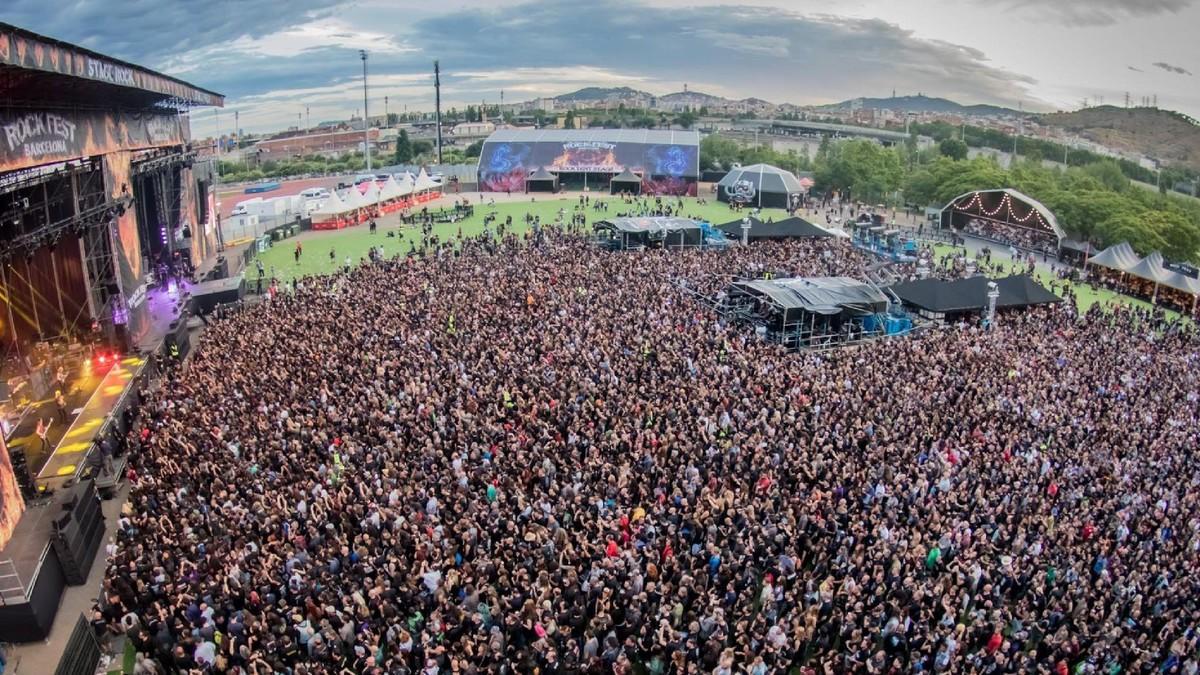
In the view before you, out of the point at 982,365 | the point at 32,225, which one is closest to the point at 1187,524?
the point at 982,365

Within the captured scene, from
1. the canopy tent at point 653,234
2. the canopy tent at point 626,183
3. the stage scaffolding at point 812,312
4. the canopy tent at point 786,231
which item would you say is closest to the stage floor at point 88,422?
the stage scaffolding at point 812,312

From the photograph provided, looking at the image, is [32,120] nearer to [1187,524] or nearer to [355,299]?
[355,299]

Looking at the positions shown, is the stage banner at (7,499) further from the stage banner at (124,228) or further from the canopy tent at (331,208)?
the canopy tent at (331,208)

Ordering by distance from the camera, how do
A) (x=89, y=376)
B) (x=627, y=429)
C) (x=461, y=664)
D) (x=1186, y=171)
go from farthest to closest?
1. (x=1186, y=171)
2. (x=89, y=376)
3. (x=627, y=429)
4. (x=461, y=664)

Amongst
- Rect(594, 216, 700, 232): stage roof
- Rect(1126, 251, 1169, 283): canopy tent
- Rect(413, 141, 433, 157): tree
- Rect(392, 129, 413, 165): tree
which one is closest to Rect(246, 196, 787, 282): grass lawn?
Rect(594, 216, 700, 232): stage roof

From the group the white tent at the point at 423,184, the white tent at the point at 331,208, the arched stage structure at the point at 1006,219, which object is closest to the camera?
the arched stage structure at the point at 1006,219

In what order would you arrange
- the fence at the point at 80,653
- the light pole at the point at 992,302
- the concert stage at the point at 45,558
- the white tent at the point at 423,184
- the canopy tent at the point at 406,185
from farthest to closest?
the white tent at the point at 423,184
the canopy tent at the point at 406,185
the light pole at the point at 992,302
the concert stage at the point at 45,558
the fence at the point at 80,653

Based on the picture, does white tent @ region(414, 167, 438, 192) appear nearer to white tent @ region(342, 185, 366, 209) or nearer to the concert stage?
white tent @ region(342, 185, 366, 209)
